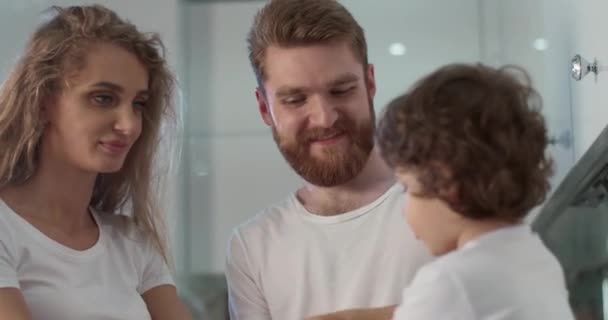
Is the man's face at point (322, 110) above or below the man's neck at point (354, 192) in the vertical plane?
above

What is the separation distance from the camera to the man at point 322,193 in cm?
141

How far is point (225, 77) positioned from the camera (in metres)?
3.06

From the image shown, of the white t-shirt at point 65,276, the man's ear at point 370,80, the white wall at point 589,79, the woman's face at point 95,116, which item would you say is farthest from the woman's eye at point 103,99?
the white wall at point 589,79

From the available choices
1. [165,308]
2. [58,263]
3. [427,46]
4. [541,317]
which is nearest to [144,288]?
[165,308]

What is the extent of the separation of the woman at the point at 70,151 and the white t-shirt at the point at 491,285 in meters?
0.53

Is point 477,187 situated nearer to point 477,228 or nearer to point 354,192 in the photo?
point 477,228

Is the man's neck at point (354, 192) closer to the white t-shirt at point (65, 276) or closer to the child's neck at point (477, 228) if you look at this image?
the white t-shirt at point (65, 276)

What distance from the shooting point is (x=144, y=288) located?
1.42 meters

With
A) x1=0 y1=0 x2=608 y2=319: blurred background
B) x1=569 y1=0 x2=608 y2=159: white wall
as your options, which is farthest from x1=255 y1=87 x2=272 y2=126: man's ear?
x1=0 y1=0 x2=608 y2=319: blurred background

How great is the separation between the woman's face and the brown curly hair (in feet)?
1.62

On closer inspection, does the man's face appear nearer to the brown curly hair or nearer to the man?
the man

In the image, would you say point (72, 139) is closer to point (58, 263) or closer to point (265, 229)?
point (58, 263)

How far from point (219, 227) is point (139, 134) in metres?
1.71

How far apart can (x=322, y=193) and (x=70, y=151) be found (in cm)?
41
